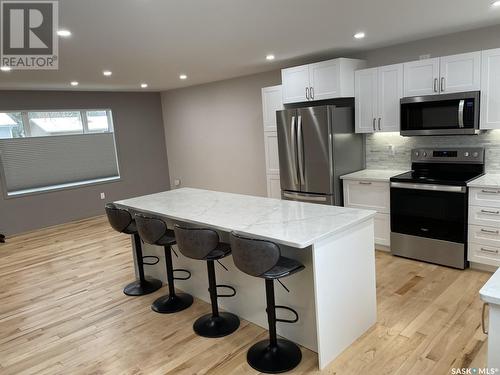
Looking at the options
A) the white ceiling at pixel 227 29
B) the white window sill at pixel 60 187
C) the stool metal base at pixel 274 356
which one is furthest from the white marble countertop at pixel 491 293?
the white window sill at pixel 60 187

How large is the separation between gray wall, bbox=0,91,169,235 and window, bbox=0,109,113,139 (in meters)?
0.16

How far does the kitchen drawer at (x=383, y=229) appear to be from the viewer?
170 inches

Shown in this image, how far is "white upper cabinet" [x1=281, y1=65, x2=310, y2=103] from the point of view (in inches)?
193

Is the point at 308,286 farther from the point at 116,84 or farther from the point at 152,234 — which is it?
the point at 116,84

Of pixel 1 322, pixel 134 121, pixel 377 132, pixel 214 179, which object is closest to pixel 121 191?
pixel 134 121

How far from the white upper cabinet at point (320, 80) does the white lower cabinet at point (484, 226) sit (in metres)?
1.89

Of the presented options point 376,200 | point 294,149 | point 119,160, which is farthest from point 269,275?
point 119,160

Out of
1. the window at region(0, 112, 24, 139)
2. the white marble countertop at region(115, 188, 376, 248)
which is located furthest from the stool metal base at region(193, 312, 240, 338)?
the window at region(0, 112, 24, 139)

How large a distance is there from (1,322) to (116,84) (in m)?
4.25

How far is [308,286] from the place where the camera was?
8.50 ft

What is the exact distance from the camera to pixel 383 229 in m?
4.38

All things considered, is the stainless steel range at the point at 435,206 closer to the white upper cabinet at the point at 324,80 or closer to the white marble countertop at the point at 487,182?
the white marble countertop at the point at 487,182

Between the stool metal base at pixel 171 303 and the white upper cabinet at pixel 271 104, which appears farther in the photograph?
the white upper cabinet at pixel 271 104

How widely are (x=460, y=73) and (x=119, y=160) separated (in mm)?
6239
